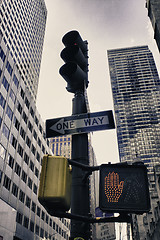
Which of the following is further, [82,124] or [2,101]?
[2,101]

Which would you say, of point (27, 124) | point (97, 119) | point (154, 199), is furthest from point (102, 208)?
point (154, 199)

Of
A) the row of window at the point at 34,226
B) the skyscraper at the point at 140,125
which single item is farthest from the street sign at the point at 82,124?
the skyscraper at the point at 140,125

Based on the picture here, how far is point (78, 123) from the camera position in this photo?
3.75m

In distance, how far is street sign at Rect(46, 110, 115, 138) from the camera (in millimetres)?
3670

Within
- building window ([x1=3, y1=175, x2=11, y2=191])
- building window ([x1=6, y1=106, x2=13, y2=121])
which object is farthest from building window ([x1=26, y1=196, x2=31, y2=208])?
building window ([x1=6, y1=106, x2=13, y2=121])

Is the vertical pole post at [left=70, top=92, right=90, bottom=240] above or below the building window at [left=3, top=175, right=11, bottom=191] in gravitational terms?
below

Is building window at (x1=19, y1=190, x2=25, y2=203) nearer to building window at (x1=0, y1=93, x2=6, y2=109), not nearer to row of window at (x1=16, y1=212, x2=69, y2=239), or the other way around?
row of window at (x1=16, y1=212, x2=69, y2=239)

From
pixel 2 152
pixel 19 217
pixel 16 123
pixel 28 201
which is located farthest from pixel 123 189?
pixel 28 201

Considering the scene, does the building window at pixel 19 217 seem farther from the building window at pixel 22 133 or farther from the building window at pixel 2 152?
the building window at pixel 22 133

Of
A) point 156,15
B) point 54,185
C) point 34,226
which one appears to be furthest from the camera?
point 34,226

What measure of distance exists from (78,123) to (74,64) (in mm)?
1102

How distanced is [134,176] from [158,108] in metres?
195

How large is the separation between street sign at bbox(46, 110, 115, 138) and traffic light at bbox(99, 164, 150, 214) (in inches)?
46.1

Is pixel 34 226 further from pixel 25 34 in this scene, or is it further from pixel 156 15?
pixel 25 34
